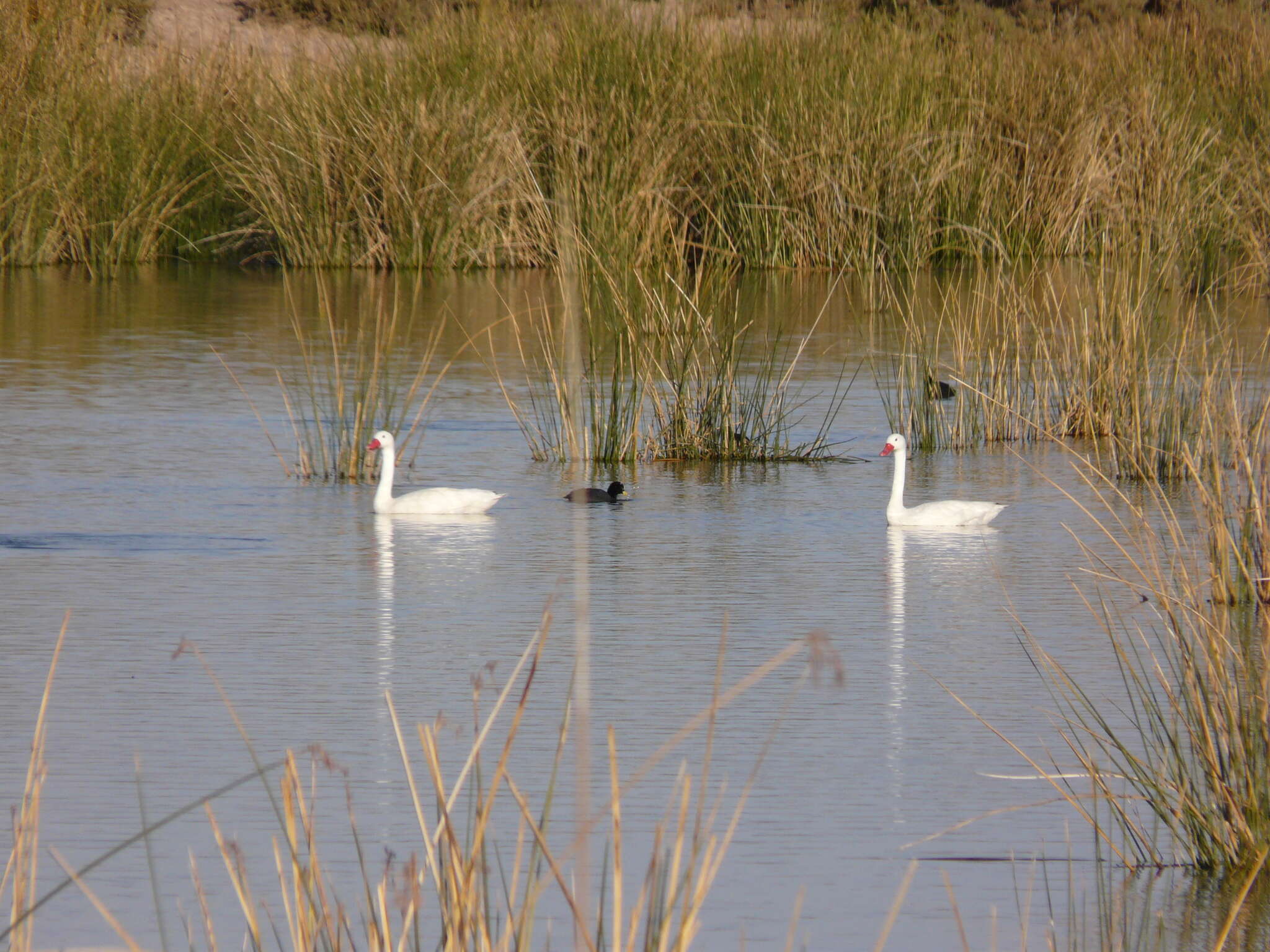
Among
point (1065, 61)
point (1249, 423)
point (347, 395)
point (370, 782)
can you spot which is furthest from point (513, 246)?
point (370, 782)

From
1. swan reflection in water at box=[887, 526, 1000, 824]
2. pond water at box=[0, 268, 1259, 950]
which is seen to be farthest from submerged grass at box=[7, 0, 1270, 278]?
swan reflection in water at box=[887, 526, 1000, 824]

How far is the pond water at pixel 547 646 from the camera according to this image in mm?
3830

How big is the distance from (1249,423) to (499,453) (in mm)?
4257

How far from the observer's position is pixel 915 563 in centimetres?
692

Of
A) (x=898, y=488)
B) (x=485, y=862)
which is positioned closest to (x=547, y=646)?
(x=898, y=488)

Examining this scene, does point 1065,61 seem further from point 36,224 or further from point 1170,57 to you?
Result: point 36,224

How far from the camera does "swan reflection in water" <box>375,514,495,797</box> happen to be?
597cm

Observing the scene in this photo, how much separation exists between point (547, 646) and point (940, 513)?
7.48ft

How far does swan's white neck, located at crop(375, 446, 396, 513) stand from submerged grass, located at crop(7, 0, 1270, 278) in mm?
8227

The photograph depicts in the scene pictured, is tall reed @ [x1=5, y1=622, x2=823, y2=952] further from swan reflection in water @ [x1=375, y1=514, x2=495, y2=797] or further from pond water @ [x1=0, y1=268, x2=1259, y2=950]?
swan reflection in water @ [x1=375, y1=514, x2=495, y2=797]

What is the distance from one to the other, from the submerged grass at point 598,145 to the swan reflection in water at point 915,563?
8.68 m

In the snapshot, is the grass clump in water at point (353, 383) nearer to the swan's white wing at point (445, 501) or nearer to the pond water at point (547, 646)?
the pond water at point (547, 646)

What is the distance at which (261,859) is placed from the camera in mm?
3844

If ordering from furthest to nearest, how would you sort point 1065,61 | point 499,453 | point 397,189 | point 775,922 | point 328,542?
point 1065,61 → point 397,189 → point 499,453 → point 328,542 → point 775,922
